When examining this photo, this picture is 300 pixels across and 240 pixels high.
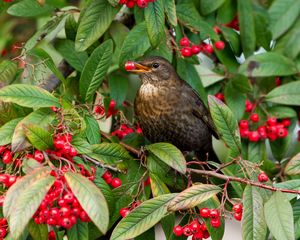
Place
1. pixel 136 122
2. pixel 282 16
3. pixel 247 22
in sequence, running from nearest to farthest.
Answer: pixel 247 22 < pixel 282 16 < pixel 136 122

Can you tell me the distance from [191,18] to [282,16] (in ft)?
2.20

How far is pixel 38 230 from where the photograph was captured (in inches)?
106

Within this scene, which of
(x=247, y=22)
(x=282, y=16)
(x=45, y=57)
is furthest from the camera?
(x=282, y=16)

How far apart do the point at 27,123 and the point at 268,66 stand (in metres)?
1.60

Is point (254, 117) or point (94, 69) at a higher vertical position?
point (94, 69)

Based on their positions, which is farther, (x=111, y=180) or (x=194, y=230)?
(x=111, y=180)

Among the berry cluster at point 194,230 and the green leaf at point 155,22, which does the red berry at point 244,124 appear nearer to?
the green leaf at point 155,22

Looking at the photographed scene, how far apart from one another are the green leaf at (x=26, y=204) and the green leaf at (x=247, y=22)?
1.91 meters

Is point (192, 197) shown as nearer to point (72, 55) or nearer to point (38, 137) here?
point (38, 137)

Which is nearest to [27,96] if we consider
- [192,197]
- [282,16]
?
[192,197]

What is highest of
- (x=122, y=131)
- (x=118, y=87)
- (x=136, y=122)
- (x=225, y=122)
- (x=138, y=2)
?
(x=138, y=2)

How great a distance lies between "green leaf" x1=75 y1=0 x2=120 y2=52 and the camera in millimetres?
3260

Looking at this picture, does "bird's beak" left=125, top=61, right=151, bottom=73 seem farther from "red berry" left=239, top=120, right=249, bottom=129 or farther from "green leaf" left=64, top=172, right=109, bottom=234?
"green leaf" left=64, top=172, right=109, bottom=234

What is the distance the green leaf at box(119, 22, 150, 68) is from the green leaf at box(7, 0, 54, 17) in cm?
44
